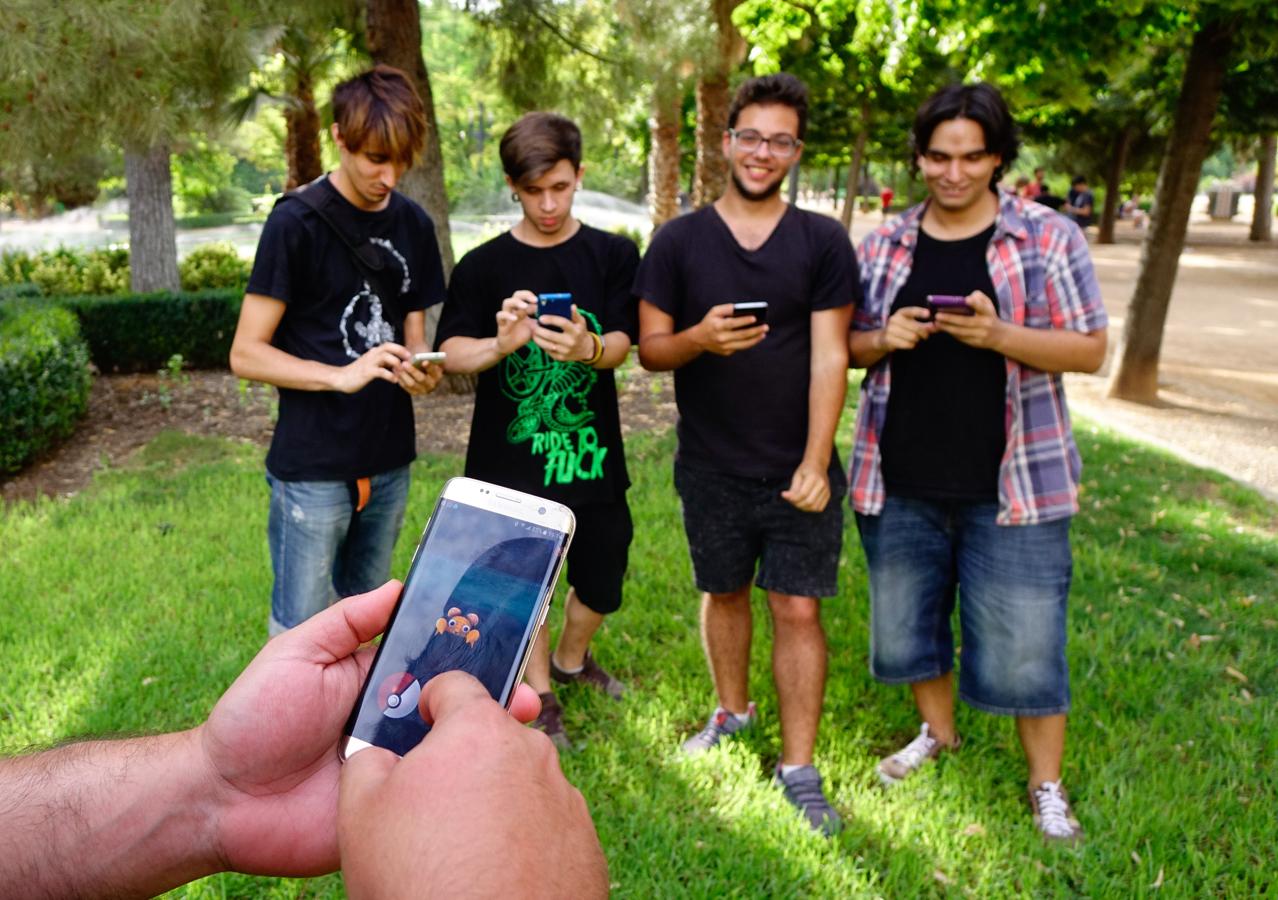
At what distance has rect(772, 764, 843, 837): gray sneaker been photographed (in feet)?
9.37

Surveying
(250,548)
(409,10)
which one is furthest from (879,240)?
(409,10)

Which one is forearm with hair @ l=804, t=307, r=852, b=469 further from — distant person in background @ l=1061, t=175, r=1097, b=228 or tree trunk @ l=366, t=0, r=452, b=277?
distant person in background @ l=1061, t=175, r=1097, b=228

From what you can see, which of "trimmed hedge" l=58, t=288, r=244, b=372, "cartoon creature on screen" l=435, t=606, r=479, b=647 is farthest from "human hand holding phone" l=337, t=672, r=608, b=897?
"trimmed hedge" l=58, t=288, r=244, b=372

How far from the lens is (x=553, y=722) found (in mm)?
3297

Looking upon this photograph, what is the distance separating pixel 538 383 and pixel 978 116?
1.60 m

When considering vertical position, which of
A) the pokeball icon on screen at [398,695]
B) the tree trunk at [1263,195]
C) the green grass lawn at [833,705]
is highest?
the tree trunk at [1263,195]

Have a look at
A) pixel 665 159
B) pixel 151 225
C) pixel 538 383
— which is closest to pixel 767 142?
pixel 538 383

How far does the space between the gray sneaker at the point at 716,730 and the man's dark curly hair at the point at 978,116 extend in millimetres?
2007

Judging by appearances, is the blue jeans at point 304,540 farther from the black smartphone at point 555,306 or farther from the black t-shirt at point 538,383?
the black smartphone at point 555,306

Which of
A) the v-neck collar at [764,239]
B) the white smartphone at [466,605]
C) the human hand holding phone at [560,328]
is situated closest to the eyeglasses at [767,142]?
the v-neck collar at [764,239]

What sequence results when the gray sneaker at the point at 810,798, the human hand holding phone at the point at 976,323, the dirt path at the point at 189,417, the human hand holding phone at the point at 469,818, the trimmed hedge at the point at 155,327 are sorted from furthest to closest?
the trimmed hedge at the point at 155,327 < the dirt path at the point at 189,417 < the gray sneaker at the point at 810,798 < the human hand holding phone at the point at 976,323 < the human hand holding phone at the point at 469,818

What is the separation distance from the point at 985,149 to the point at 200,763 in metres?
2.57

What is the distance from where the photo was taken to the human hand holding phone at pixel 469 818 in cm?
87

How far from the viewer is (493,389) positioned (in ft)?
10.3
